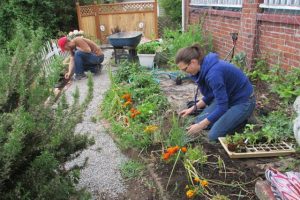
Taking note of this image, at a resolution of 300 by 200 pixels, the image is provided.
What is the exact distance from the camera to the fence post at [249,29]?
496 centimetres

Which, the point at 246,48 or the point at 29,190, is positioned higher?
the point at 246,48

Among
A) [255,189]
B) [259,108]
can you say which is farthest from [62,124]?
[259,108]

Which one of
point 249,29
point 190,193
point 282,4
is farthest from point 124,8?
point 190,193

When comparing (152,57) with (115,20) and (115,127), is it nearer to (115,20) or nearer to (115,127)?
(115,127)

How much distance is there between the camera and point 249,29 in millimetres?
5141

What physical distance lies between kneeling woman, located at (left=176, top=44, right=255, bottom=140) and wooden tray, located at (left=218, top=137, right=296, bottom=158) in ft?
0.93

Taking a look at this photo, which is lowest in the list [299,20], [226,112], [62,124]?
[226,112]

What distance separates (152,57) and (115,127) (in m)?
3.38

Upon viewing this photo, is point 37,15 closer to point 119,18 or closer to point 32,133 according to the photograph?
point 119,18

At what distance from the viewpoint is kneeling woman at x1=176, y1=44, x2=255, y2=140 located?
3.17 m

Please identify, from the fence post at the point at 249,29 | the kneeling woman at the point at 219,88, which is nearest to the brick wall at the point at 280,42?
the fence post at the point at 249,29

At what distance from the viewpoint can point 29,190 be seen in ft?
6.61

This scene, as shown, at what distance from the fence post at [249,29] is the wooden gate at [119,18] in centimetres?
693

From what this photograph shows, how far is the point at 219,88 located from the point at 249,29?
2.49 metres
